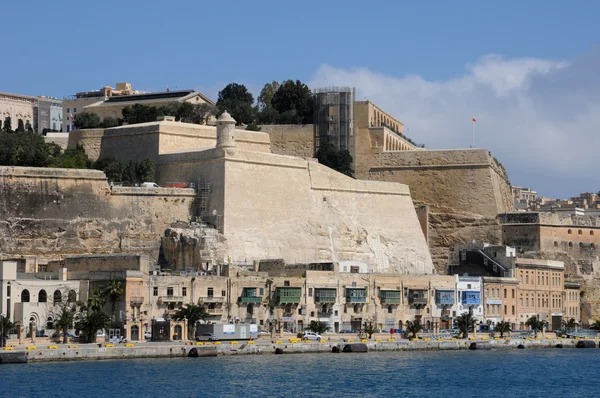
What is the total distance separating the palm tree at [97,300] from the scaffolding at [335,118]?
81.1 feet

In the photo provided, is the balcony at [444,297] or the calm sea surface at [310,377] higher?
the balcony at [444,297]

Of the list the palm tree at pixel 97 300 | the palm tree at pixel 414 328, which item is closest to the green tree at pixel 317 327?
the palm tree at pixel 414 328

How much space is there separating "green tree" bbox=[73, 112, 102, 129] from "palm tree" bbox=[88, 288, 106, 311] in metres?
26.9

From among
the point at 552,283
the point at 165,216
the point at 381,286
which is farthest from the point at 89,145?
the point at 552,283

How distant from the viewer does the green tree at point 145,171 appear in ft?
206

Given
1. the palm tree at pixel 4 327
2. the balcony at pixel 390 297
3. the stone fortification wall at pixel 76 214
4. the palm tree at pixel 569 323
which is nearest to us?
the palm tree at pixel 4 327

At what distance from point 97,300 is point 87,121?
28.4 metres

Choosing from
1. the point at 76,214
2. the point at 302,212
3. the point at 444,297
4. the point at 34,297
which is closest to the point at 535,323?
the point at 444,297

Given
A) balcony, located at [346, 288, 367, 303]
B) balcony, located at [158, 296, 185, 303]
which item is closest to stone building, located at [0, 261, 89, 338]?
balcony, located at [158, 296, 185, 303]

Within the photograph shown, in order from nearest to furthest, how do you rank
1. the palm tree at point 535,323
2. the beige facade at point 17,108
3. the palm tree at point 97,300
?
the palm tree at point 97,300 < the palm tree at point 535,323 < the beige facade at point 17,108

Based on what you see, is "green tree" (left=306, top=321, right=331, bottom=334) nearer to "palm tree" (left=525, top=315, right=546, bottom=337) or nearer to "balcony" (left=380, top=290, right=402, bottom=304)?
"balcony" (left=380, top=290, right=402, bottom=304)

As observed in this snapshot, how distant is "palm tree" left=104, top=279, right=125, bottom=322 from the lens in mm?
50031

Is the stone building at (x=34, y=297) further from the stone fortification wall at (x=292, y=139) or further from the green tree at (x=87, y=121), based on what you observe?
the green tree at (x=87, y=121)

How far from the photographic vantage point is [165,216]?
59656 mm
